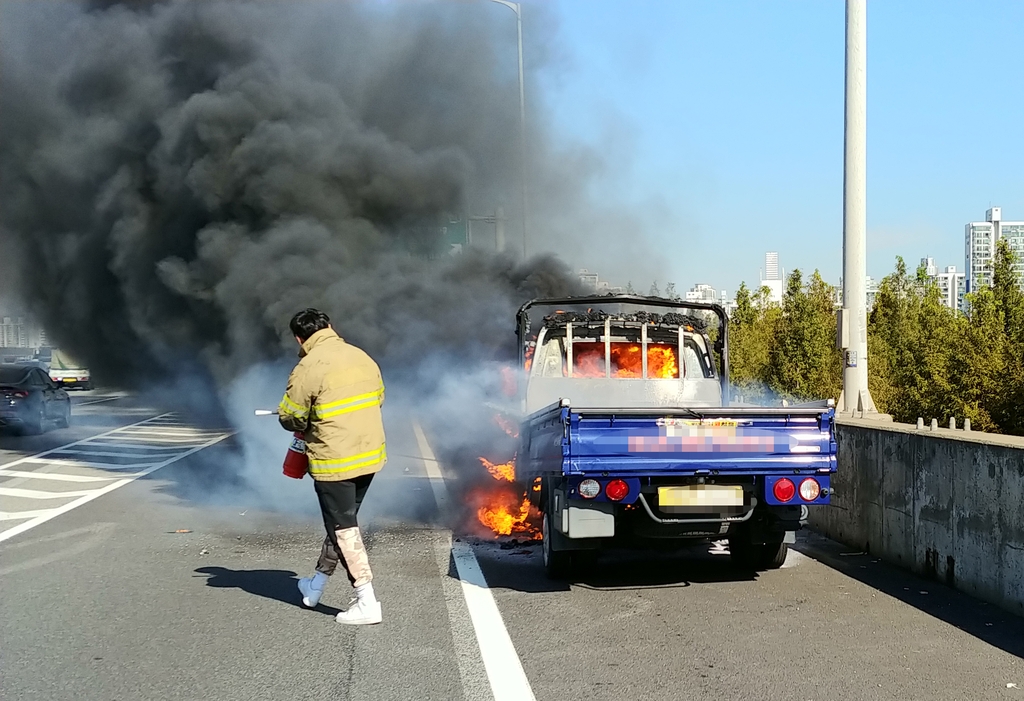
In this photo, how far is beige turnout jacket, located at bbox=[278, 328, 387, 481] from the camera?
223 inches

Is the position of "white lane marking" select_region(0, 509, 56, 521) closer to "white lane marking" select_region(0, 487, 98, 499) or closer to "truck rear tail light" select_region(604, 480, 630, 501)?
"white lane marking" select_region(0, 487, 98, 499)

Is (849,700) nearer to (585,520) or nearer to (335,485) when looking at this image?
(585,520)

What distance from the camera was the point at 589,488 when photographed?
6.19 m

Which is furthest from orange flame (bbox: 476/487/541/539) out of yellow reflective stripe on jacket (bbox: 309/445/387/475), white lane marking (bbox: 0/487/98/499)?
white lane marking (bbox: 0/487/98/499)

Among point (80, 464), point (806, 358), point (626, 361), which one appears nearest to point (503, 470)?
point (626, 361)

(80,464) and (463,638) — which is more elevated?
(463,638)

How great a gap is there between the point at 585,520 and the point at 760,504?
1.15m

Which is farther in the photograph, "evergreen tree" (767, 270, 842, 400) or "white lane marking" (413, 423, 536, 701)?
"evergreen tree" (767, 270, 842, 400)

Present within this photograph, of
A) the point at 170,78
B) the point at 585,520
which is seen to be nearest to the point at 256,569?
the point at 585,520

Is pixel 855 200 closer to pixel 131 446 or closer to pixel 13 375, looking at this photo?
pixel 131 446

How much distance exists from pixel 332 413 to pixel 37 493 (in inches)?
300

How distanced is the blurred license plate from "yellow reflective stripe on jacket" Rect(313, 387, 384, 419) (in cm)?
189

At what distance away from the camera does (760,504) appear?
6527 millimetres

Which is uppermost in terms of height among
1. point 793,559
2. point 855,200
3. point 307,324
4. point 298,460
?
point 855,200
